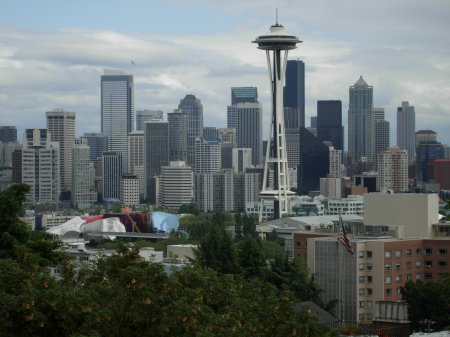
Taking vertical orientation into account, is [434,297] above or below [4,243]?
below

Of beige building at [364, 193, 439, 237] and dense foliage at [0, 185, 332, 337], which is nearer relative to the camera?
dense foliage at [0, 185, 332, 337]

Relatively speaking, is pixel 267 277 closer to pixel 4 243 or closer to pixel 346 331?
pixel 346 331

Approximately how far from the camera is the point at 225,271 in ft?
237

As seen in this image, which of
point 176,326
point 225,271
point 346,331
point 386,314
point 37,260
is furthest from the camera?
point 225,271

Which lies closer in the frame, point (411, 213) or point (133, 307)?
point (133, 307)

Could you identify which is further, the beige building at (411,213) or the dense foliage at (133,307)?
the beige building at (411,213)

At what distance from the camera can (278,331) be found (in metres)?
32.8

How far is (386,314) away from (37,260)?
15.1 meters

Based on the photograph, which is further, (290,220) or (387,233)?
(290,220)

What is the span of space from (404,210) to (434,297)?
2624cm

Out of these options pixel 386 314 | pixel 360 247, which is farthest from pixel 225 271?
pixel 386 314

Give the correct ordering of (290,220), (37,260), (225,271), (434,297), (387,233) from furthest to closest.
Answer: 1. (290,220)
2. (387,233)
3. (225,271)
4. (434,297)
5. (37,260)

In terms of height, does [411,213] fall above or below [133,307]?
above

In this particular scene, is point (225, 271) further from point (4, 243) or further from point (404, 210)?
point (4, 243)
